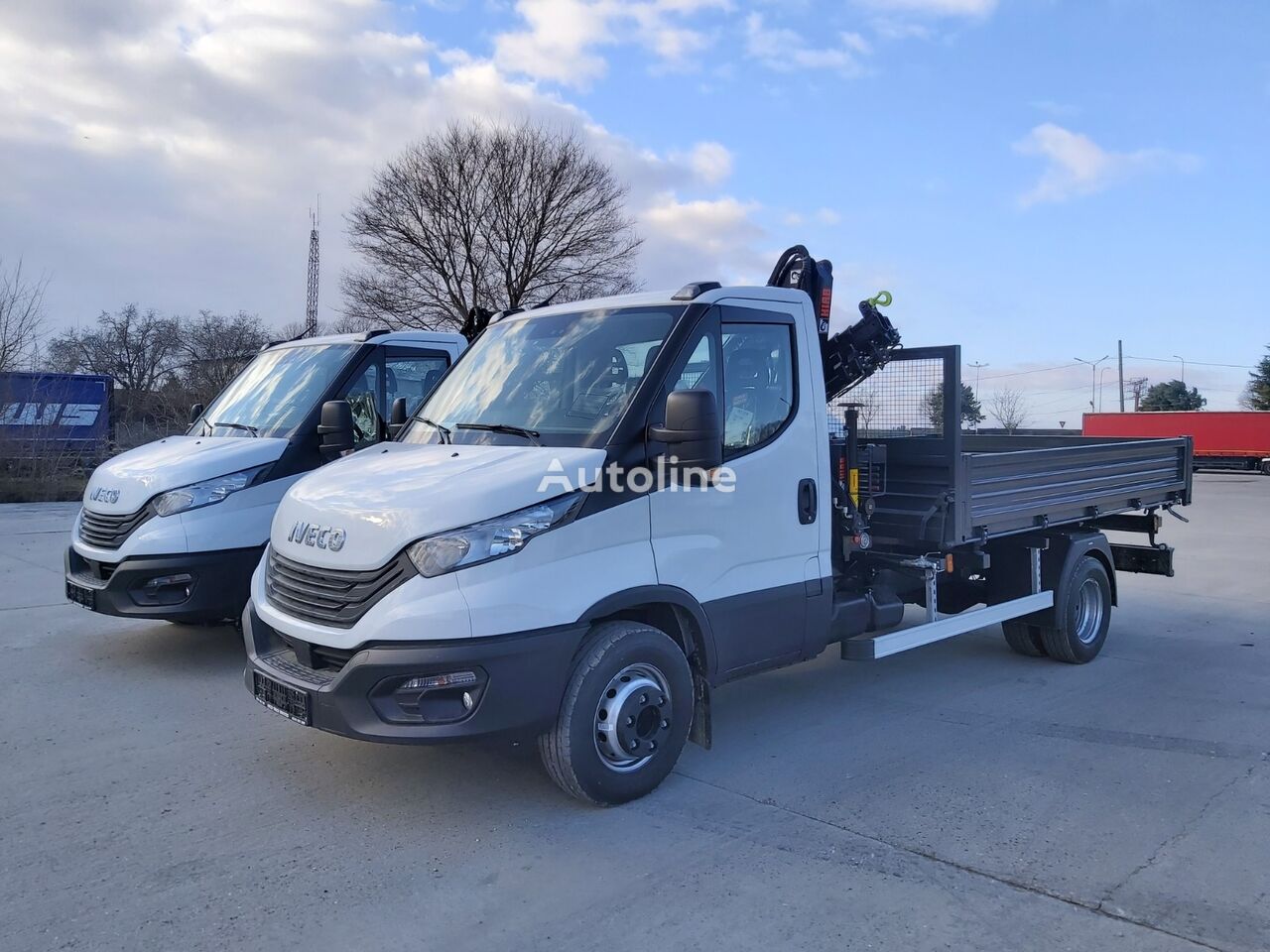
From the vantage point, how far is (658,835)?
4.23 metres

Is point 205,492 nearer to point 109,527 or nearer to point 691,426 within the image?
point 109,527

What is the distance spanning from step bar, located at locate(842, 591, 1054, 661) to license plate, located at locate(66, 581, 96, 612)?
5090 millimetres

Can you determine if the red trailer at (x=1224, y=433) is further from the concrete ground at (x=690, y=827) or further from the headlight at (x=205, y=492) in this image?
the headlight at (x=205, y=492)

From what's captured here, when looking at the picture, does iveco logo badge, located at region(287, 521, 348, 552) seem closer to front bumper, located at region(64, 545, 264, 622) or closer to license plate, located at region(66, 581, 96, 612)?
front bumper, located at region(64, 545, 264, 622)

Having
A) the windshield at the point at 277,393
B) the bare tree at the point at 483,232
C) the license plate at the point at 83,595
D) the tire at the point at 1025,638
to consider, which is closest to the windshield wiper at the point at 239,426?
the windshield at the point at 277,393

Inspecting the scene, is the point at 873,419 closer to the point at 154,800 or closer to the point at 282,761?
the point at 282,761

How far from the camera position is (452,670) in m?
3.92

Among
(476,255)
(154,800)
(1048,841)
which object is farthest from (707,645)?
(476,255)

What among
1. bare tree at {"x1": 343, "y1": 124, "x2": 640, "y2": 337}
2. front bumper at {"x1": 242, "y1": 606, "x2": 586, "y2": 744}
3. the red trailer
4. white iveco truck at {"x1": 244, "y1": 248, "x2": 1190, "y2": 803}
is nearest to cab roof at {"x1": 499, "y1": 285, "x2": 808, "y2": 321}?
white iveco truck at {"x1": 244, "y1": 248, "x2": 1190, "y2": 803}

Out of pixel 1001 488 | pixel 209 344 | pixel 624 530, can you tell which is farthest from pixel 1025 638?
pixel 209 344

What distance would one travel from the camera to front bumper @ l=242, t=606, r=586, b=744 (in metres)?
3.92

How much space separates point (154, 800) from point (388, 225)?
30.1 meters

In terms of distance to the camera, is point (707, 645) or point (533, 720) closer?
point (533, 720)

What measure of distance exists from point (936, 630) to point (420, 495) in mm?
3611
